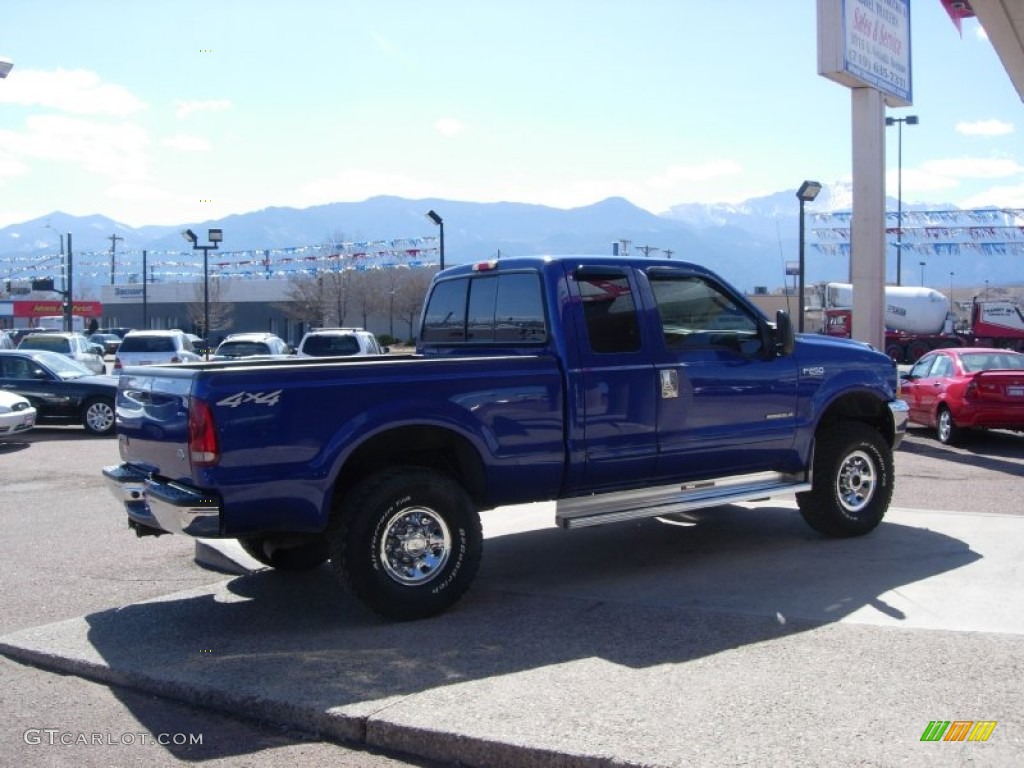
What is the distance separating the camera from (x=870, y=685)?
4695 mm

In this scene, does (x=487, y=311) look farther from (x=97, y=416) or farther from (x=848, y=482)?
(x=97, y=416)

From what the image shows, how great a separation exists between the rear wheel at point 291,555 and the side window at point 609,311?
2387 mm

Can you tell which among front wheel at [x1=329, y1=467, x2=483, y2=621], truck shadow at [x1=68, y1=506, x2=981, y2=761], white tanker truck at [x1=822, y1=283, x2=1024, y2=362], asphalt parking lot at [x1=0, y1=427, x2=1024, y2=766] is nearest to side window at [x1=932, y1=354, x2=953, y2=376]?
asphalt parking lot at [x1=0, y1=427, x2=1024, y2=766]

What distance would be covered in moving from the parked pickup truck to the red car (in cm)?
713

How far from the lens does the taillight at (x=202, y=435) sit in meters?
5.40

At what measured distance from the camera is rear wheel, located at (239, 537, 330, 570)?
716 cm

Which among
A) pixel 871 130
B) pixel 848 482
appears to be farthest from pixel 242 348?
pixel 848 482

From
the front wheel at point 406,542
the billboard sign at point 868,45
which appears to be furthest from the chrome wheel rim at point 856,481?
the billboard sign at point 868,45

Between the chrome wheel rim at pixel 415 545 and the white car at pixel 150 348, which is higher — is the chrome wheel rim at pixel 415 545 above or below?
below

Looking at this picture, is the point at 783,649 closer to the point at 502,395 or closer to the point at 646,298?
the point at 502,395

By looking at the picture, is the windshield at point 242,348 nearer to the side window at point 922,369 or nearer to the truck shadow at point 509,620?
the side window at point 922,369

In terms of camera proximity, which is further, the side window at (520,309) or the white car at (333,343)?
the white car at (333,343)

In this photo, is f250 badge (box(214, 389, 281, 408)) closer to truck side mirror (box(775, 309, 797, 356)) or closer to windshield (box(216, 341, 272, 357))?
truck side mirror (box(775, 309, 797, 356))

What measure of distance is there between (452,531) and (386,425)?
0.78 m
